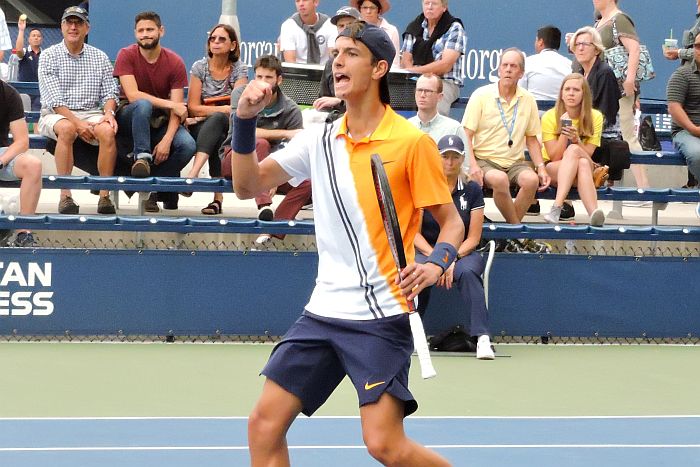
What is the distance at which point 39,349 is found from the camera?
9.14m

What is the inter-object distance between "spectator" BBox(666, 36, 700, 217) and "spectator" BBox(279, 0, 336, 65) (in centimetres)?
303

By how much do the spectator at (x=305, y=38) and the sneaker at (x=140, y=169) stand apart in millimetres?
2152

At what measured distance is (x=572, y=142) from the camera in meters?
10.5

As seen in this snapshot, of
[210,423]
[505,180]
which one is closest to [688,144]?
[505,180]

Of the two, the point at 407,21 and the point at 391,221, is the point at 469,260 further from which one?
the point at 407,21

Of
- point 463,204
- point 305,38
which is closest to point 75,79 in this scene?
point 305,38

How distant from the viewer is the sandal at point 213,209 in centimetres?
1056

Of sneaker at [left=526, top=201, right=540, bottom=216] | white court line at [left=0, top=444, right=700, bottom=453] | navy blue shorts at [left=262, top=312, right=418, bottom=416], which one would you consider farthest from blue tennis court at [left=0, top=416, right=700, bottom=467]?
sneaker at [left=526, top=201, right=540, bottom=216]

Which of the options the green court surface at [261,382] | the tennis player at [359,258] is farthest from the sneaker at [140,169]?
the tennis player at [359,258]

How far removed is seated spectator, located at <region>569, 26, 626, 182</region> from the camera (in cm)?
1084

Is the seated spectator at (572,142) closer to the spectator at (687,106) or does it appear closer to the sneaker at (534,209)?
the sneaker at (534,209)

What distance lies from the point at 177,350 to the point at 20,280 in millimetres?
1254

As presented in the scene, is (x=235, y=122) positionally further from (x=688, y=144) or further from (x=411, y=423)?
(x=688, y=144)

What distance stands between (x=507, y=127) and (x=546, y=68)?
1.83m
